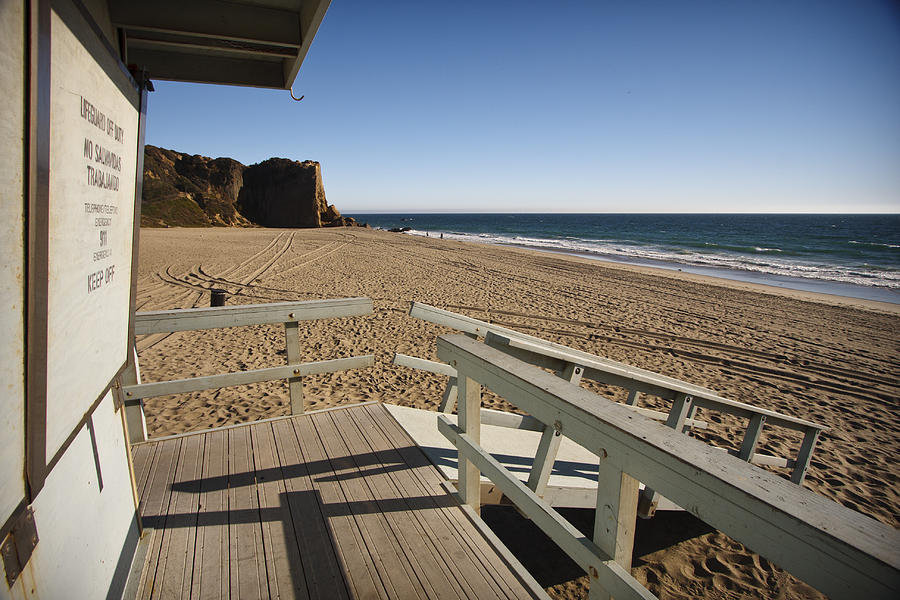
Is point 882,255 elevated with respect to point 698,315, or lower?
elevated

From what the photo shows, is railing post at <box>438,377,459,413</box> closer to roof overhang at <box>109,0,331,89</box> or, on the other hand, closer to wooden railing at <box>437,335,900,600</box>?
wooden railing at <box>437,335,900,600</box>

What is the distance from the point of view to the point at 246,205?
54.5m

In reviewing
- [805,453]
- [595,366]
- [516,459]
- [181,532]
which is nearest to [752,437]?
[805,453]

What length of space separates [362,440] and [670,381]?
84.6 inches

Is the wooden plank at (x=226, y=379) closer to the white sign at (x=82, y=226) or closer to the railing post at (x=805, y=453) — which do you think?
the white sign at (x=82, y=226)

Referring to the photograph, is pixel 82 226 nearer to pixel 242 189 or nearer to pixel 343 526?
pixel 343 526

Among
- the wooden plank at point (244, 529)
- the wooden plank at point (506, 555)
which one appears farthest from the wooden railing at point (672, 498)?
the wooden plank at point (244, 529)

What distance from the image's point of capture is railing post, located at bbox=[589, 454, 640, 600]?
131 cm

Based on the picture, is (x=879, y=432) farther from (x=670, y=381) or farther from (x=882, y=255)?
(x=882, y=255)

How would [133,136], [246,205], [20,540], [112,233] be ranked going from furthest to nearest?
[246,205] < [133,136] < [112,233] < [20,540]

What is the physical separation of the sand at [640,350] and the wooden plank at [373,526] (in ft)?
5.00

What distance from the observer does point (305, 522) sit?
231cm

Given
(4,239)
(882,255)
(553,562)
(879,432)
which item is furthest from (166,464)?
(882,255)

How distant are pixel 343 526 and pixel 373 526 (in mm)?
159
